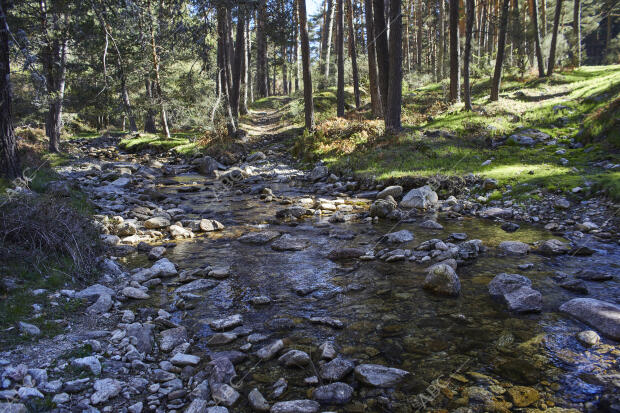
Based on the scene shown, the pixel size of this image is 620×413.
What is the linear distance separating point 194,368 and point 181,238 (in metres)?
5.07

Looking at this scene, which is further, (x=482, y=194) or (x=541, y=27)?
(x=541, y=27)

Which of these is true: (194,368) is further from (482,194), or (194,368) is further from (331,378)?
(482,194)

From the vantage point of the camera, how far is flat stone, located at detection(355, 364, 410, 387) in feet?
11.4

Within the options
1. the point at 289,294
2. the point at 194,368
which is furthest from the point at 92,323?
the point at 289,294

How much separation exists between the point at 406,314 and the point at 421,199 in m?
5.69

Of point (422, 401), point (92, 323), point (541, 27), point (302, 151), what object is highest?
point (541, 27)

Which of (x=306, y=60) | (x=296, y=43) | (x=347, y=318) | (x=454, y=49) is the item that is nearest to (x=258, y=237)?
(x=347, y=318)

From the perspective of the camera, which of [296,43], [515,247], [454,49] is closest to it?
[515,247]

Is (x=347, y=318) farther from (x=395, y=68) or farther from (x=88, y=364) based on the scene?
(x=395, y=68)

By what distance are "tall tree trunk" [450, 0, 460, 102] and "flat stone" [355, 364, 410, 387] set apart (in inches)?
817

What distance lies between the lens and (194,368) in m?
3.76

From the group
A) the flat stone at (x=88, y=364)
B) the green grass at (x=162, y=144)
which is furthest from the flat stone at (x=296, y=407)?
the green grass at (x=162, y=144)

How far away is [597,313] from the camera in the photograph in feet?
13.9

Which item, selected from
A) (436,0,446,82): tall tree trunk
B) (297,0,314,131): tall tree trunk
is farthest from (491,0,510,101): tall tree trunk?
(436,0,446,82): tall tree trunk
